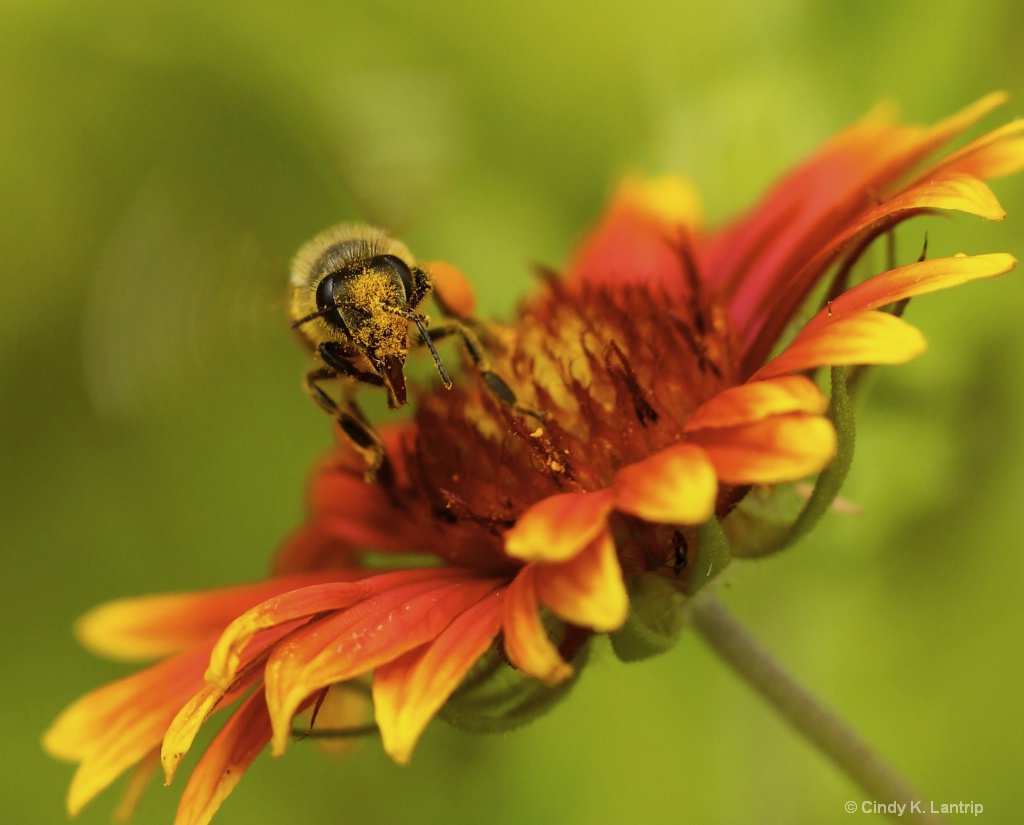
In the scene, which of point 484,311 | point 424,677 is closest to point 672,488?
point 424,677

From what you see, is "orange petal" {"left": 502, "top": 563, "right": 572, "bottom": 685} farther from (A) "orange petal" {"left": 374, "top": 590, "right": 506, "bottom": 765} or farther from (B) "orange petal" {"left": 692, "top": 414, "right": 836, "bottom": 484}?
(B) "orange petal" {"left": 692, "top": 414, "right": 836, "bottom": 484}

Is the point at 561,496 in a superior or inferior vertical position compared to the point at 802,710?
superior

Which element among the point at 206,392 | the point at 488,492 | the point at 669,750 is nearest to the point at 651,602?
the point at 488,492

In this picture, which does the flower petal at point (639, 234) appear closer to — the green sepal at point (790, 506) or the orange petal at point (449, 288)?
the orange petal at point (449, 288)

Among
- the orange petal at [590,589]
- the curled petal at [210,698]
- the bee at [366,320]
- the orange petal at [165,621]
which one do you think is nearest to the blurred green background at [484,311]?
the bee at [366,320]

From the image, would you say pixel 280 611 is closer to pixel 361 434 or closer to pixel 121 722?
pixel 121 722

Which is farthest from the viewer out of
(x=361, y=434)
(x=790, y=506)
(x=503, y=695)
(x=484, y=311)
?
(x=484, y=311)
